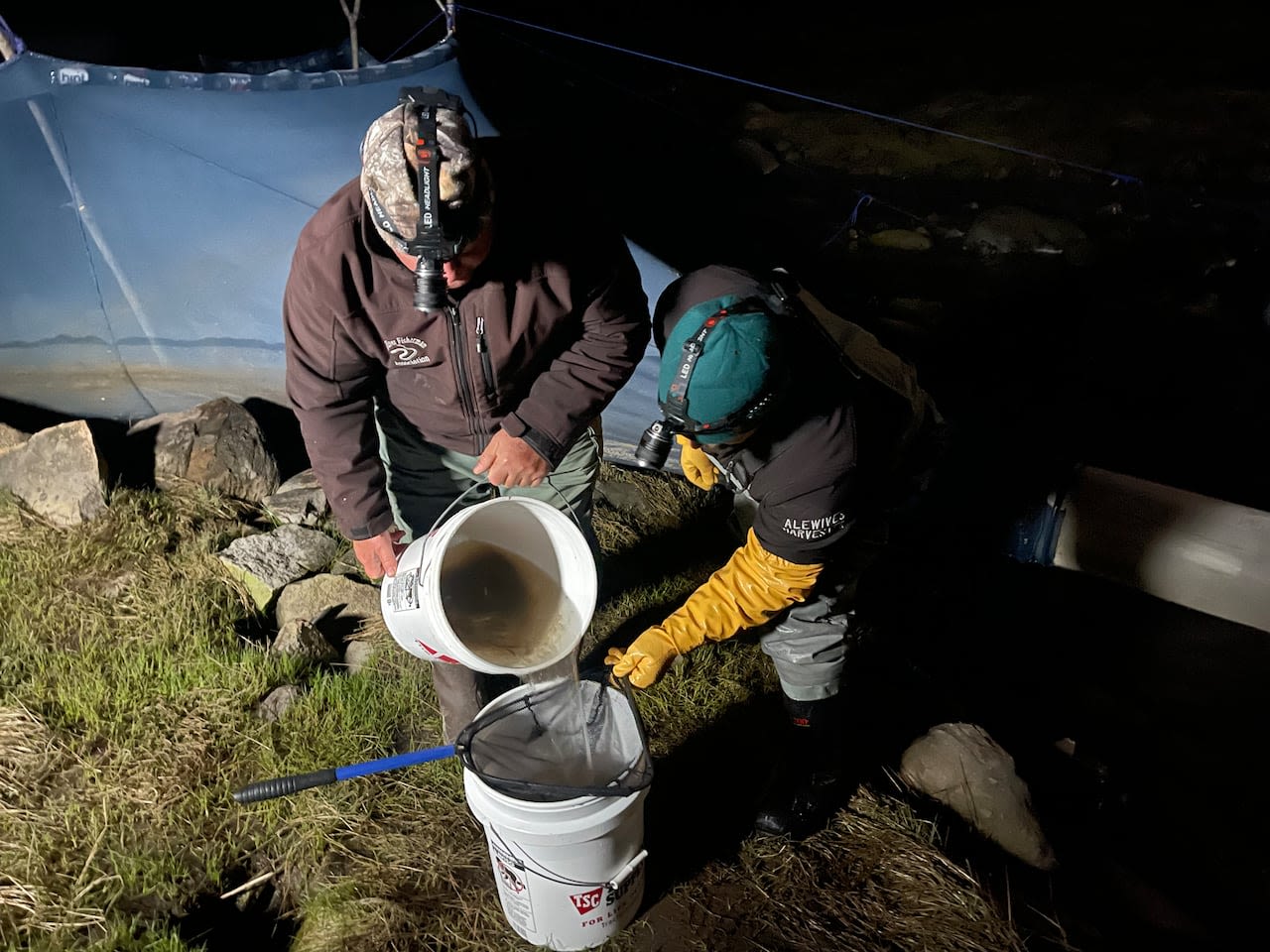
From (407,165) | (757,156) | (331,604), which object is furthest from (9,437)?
(757,156)

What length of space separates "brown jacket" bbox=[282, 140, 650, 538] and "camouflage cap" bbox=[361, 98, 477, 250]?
0.16 metres

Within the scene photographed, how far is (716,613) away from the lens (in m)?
2.09

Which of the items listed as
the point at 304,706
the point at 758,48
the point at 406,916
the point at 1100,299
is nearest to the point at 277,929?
the point at 406,916

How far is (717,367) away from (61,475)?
284cm

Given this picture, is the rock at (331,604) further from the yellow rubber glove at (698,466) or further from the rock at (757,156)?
the rock at (757,156)

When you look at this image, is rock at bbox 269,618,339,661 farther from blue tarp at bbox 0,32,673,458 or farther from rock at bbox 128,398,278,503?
blue tarp at bbox 0,32,673,458

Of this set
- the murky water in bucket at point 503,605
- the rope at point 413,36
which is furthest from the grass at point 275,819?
the rope at point 413,36

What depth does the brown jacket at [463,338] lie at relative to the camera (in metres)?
1.87

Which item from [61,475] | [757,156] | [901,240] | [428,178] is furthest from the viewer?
[901,240]


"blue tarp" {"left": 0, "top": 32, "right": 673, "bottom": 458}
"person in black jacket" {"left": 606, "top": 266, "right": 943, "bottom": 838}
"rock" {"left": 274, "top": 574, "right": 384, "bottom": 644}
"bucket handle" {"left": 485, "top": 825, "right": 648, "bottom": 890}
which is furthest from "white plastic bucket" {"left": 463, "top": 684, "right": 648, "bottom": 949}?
"blue tarp" {"left": 0, "top": 32, "right": 673, "bottom": 458}

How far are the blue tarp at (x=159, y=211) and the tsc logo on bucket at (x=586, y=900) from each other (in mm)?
2383

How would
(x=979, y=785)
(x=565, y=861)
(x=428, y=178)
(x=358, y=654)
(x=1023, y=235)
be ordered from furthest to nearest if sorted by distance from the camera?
(x=1023, y=235) → (x=358, y=654) → (x=979, y=785) → (x=565, y=861) → (x=428, y=178)

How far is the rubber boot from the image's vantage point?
244 cm

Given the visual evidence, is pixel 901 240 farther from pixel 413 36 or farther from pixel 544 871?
pixel 544 871
